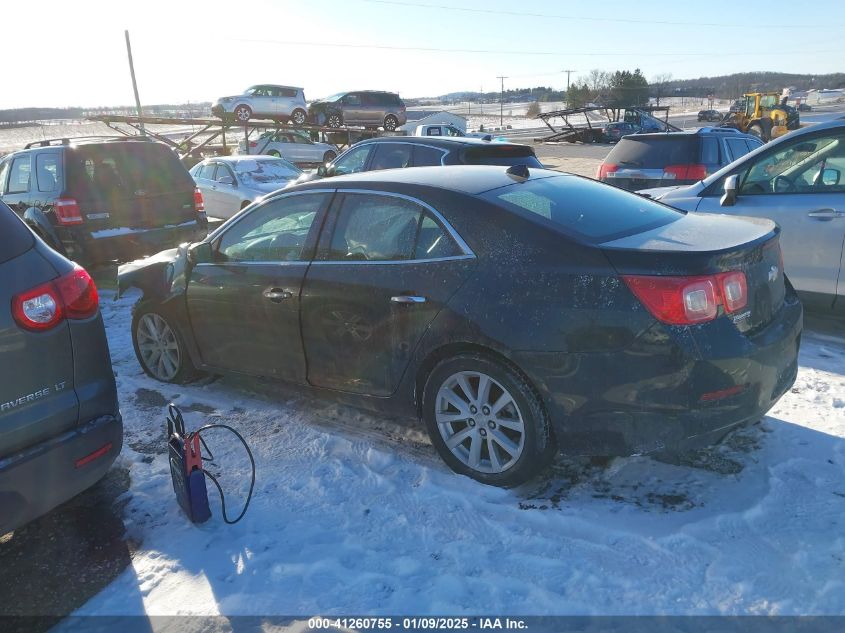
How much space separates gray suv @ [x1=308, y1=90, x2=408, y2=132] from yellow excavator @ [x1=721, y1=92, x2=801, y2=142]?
17.8 metres

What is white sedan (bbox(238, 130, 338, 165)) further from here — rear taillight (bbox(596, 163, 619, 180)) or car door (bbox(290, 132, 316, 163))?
rear taillight (bbox(596, 163, 619, 180))

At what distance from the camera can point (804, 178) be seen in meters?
5.44

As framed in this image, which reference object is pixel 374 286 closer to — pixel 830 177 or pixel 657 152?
pixel 830 177

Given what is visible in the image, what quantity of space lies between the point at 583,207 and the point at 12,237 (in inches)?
110

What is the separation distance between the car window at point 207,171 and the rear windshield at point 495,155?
7.26m

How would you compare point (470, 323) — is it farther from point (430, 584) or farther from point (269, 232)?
point (269, 232)

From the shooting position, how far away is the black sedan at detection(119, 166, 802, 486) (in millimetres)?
2873

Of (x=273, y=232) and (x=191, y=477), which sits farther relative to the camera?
(x=273, y=232)

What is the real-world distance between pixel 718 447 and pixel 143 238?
23.4ft

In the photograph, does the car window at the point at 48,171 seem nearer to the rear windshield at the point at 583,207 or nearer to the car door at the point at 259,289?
the car door at the point at 259,289

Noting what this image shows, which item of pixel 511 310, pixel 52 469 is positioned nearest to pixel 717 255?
pixel 511 310

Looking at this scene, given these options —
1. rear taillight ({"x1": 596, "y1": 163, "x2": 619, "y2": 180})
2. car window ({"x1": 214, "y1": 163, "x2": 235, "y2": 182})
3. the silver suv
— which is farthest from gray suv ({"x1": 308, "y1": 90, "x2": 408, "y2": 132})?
rear taillight ({"x1": 596, "y1": 163, "x2": 619, "y2": 180})

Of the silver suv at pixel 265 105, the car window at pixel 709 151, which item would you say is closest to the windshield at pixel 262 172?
the car window at pixel 709 151

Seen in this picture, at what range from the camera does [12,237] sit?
2744mm
